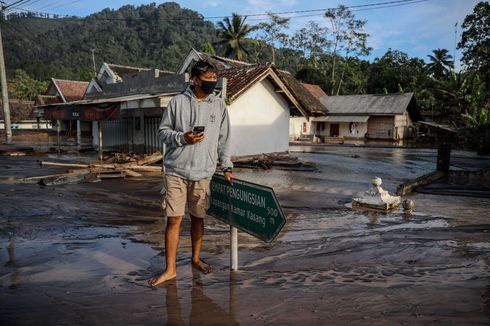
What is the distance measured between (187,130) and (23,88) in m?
63.7

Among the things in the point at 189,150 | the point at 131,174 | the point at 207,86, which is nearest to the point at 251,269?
the point at 189,150

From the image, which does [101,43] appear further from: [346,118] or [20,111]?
[346,118]

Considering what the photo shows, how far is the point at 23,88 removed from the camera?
188 ft

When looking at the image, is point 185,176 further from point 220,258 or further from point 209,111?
point 220,258

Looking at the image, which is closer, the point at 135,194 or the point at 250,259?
the point at 250,259

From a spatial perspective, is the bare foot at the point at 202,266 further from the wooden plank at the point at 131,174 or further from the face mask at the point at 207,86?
the wooden plank at the point at 131,174

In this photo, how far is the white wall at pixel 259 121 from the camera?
16719mm

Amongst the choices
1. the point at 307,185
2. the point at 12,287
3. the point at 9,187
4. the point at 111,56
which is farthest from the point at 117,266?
the point at 111,56

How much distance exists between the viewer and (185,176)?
11.8 feet

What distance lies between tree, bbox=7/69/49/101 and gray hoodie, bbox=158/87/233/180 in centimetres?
6231

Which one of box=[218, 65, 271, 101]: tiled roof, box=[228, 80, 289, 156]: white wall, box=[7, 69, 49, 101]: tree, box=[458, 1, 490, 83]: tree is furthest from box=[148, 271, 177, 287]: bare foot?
box=[7, 69, 49, 101]: tree

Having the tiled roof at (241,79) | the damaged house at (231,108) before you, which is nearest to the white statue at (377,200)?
the damaged house at (231,108)

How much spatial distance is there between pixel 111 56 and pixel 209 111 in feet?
301

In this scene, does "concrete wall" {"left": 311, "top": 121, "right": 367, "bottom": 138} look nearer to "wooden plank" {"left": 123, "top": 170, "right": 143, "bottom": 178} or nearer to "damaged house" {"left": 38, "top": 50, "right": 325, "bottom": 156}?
"damaged house" {"left": 38, "top": 50, "right": 325, "bottom": 156}
